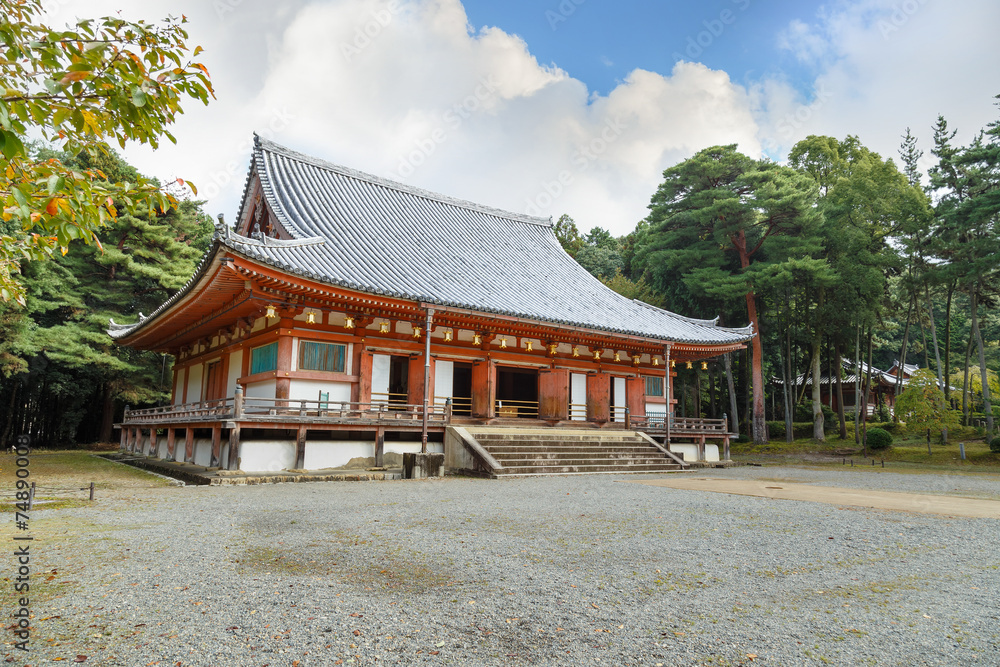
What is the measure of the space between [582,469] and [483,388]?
12.6 feet

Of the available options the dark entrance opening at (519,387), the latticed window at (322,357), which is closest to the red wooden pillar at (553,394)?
the dark entrance opening at (519,387)

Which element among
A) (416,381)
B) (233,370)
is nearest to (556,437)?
(416,381)

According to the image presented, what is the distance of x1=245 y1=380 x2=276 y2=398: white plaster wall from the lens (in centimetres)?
1362

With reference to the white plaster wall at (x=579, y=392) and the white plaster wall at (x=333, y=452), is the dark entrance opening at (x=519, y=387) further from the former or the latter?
the white plaster wall at (x=333, y=452)

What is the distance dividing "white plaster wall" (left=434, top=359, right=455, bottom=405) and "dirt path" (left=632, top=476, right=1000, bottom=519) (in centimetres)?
620

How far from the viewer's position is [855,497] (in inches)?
379

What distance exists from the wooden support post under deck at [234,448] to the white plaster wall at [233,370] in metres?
4.41

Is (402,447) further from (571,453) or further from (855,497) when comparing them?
(855,497)

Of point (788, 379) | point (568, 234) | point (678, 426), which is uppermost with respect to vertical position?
point (568, 234)

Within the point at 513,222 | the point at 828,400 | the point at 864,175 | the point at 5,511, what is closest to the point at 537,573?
the point at 5,511

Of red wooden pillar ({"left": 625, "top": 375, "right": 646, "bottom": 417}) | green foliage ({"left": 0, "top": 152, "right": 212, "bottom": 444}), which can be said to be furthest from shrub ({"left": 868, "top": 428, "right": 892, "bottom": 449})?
green foliage ({"left": 0, "top": 152, "right": 212, "bottom": 444})

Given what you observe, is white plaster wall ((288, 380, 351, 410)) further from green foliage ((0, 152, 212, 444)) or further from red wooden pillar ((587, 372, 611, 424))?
green foliage ((0, 152, 212, 444))

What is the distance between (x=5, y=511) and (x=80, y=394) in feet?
74.9

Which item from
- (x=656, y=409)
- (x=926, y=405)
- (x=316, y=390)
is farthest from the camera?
(x=926, y=405)
